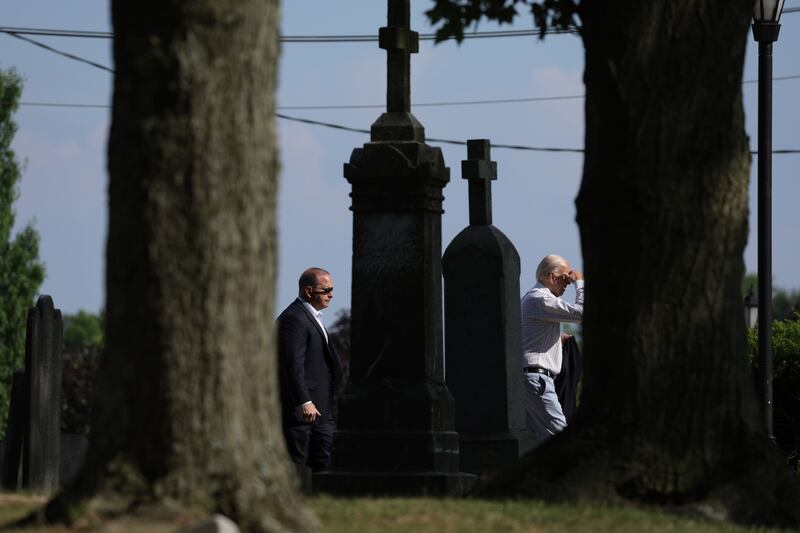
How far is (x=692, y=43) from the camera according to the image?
→ 8.30 m

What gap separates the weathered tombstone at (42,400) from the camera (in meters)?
12.1

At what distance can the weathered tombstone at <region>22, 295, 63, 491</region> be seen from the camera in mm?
12141

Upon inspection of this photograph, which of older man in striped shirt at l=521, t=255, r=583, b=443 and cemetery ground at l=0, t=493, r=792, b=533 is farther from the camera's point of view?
older man in striped shirt at l=521, t=255, r=583, b=443

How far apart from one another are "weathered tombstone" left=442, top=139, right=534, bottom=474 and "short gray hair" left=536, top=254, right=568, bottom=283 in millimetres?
289

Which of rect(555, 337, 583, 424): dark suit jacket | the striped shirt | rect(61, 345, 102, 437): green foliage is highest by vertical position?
the striped shirt

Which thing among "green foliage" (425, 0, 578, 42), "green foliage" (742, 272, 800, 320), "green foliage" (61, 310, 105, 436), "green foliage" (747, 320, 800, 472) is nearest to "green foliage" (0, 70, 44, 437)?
"green foliage" (61, 310, 105, 436)

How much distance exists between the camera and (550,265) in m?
14.2

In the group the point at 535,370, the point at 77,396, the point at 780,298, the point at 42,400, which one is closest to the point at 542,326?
the point at 535,370

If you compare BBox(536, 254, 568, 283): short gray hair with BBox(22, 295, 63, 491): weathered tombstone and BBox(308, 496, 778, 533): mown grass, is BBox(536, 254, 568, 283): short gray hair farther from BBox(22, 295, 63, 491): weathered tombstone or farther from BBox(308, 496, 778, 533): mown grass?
BBox(308, 496, 778, 533): mown grass

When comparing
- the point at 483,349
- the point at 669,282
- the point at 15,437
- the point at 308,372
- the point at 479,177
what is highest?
the point at 479,177

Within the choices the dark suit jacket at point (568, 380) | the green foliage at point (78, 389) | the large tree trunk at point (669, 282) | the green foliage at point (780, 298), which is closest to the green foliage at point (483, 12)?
the large tree trunk at point (669, 282)

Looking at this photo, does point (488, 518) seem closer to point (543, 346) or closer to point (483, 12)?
point (483, 12)

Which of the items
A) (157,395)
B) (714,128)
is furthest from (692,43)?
(157,395)

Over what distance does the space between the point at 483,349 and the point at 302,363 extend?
5.61ft
